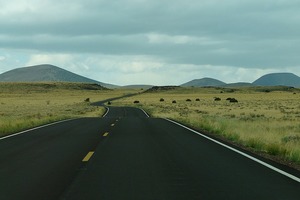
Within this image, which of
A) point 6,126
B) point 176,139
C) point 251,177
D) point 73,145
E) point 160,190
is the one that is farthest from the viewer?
point 6,126

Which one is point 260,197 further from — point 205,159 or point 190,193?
point 205,159

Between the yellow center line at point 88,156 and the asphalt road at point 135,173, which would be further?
the yellow center line at point 88,156

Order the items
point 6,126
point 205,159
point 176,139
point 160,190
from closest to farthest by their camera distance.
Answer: point 160,190 → point 205,159 → point 176,139 → point 6,126

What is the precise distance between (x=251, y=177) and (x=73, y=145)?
781 centimetres

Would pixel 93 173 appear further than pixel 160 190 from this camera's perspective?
Yes

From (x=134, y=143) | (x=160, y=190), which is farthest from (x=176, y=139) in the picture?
(x=160, y=190)

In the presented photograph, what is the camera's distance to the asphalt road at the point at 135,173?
8000 millimetres

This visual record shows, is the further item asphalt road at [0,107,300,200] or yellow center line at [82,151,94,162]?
yellow center line at [82,151,94,162]

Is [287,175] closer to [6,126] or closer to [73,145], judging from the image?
[73,145]

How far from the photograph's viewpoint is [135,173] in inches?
398

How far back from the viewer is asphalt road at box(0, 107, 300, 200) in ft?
26.2

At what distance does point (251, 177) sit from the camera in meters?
9.67

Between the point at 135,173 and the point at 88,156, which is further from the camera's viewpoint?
the point at 88,156

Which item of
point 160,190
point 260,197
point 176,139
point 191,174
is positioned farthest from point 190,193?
point 176,139
